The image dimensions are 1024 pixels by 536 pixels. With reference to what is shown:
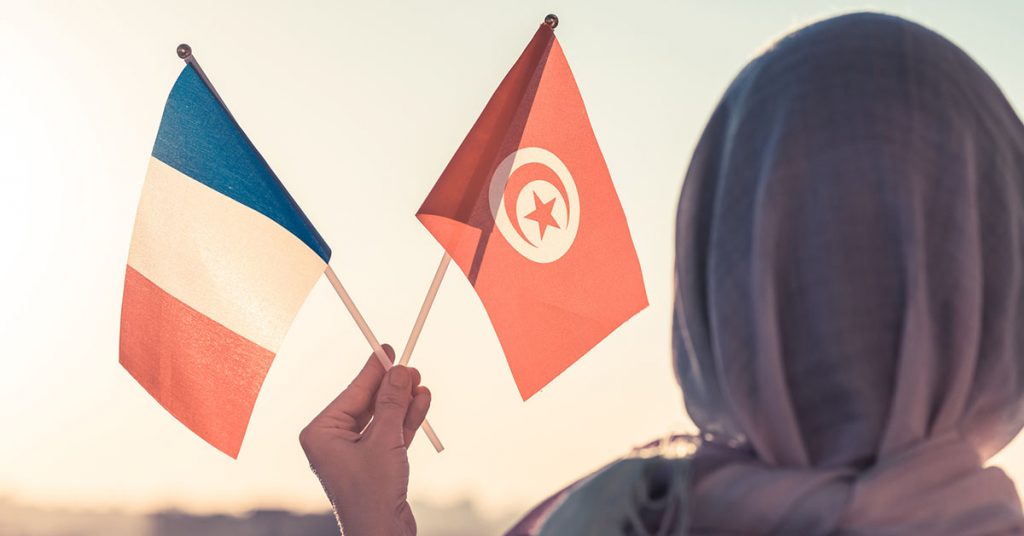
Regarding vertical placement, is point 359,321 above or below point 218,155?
below

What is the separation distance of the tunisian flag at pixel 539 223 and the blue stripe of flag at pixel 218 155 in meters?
0.41

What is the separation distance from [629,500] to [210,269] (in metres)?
2.66

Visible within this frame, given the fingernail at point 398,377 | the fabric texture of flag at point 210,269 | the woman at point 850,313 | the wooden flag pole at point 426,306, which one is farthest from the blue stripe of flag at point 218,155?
the woman at point 850,313

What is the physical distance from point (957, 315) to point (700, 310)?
0.78ft

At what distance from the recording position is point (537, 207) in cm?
370

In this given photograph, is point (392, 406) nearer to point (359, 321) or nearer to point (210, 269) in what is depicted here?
point (359, 321)

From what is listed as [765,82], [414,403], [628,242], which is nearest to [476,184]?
[628,242]

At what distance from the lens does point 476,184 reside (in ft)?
11.5

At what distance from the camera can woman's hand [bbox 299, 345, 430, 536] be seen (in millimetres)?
2002

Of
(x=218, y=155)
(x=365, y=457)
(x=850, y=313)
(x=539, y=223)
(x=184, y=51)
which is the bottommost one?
(x=365, y=457)

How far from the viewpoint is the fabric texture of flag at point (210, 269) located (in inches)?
137

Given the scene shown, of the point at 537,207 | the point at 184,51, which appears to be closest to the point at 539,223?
the point at 537,207

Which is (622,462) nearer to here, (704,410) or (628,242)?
(704,410)

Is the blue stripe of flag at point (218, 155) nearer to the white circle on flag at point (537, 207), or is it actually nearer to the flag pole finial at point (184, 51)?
the flag pole finial at point (184, 51)
